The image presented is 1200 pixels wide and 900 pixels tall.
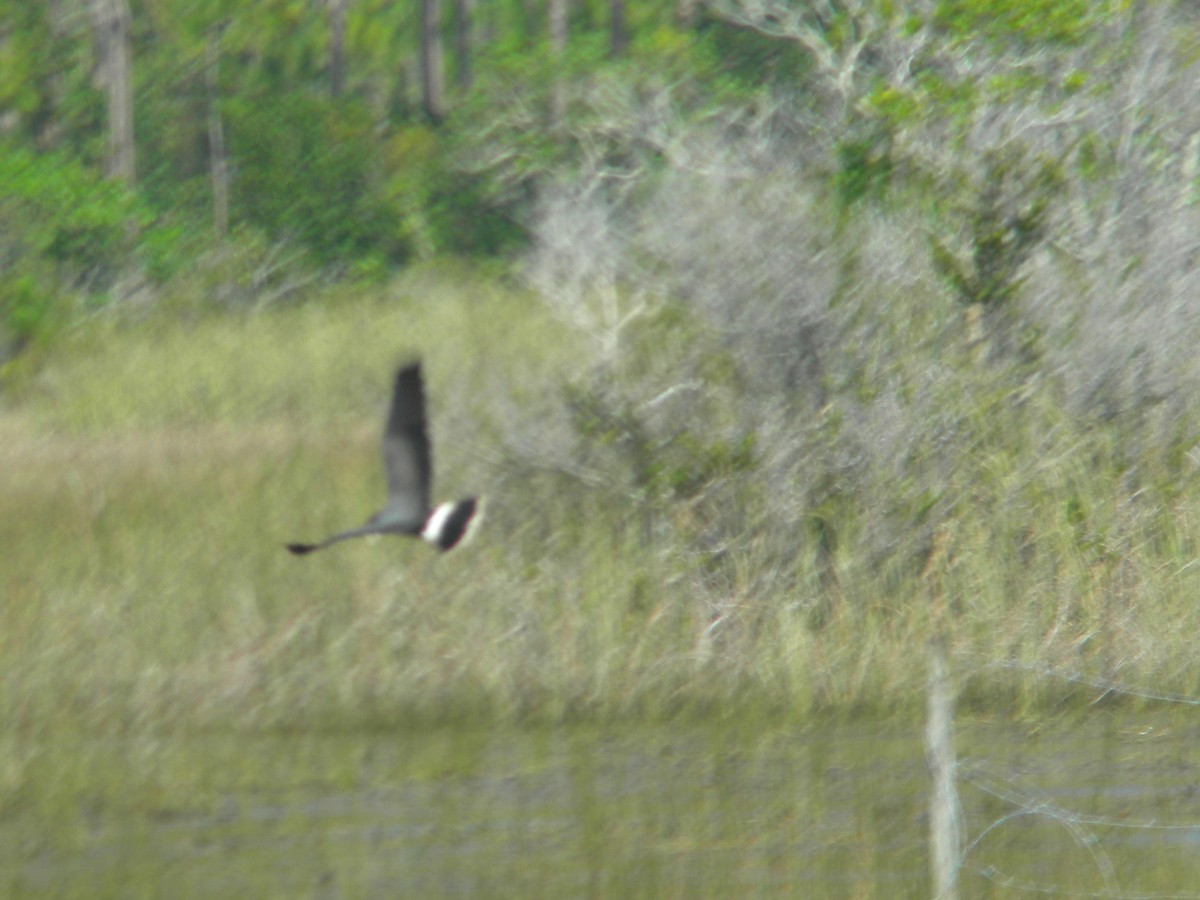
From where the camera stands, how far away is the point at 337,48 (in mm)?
24266

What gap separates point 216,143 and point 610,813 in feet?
56.0

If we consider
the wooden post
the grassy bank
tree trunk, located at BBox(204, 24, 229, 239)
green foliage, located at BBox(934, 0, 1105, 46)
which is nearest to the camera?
the wooden post

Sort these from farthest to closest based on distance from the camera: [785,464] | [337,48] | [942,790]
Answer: [337,48], [785,464], [942,790]

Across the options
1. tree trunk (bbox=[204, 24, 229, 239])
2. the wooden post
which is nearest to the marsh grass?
the wooden post

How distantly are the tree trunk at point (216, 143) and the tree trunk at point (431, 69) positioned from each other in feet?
8.35

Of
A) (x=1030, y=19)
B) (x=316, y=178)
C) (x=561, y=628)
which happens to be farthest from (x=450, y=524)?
(x=316, y=178)

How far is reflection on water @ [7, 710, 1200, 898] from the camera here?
5457 mm

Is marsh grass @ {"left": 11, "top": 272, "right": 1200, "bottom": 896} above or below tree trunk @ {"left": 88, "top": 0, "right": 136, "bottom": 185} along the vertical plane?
below

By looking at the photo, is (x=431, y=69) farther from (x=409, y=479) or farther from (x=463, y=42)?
(x=409, y=479)

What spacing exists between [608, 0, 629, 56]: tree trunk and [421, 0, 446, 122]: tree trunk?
2189 millimetres

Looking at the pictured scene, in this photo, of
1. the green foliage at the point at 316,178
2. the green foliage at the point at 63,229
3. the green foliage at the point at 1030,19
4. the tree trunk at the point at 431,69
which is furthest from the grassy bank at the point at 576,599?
the tree trunk at the point at 431,69

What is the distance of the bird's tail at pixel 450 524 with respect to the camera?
4871 mm

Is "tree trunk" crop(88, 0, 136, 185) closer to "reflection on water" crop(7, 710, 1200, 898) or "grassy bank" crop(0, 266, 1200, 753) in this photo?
"grassy bank" crop(0, 266, 1200, 753)

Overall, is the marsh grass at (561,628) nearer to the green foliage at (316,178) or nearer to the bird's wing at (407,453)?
the bird's wing at (407,453)
